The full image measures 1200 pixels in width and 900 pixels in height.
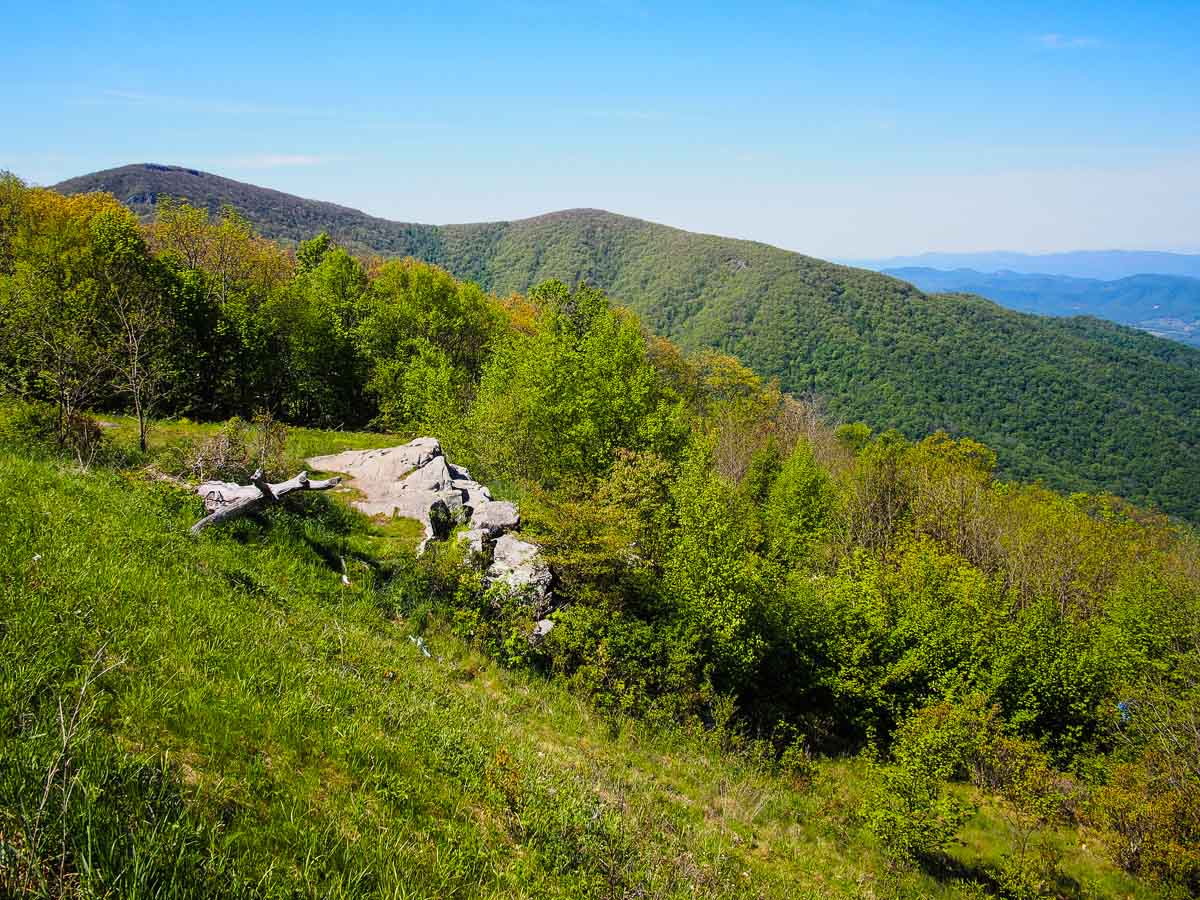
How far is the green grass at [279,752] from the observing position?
3496 mm

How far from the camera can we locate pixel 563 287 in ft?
160

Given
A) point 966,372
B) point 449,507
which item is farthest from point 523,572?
point 966,372

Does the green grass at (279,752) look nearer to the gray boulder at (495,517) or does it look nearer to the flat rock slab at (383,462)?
the gray boulder at (495,517)

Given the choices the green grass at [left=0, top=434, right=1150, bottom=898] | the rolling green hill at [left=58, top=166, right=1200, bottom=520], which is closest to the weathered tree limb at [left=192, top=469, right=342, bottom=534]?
the green grass at [left=0, top=434, right=1150, bottom=898]

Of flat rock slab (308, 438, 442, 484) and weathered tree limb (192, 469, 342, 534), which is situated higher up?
weathered tree limb (192, 469, 342, 534)

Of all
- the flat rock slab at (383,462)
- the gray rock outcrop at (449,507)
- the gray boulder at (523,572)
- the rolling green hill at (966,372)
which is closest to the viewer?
the gray boulder at (523,572)

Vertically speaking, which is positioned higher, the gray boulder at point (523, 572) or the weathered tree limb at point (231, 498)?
the weathered tree limb at point (231, 498)

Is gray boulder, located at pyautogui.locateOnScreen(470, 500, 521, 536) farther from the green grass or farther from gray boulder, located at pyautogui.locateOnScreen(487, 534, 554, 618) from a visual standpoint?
the green grass

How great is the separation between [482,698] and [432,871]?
6.19 metres

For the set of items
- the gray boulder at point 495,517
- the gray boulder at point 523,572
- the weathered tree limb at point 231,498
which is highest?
the weathered tree limb at point 231,498

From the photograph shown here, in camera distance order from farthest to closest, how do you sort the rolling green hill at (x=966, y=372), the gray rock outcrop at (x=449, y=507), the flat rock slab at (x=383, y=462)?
the rolling green hill at (x=966, y=372)
the flat rock slab at (x=383, y=462)
the gray rock outcrop at (x=449, y=507)

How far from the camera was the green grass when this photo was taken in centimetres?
350

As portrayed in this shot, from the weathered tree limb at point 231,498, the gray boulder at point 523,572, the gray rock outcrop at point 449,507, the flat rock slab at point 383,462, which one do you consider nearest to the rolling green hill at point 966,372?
the gray rock outcrop at point 449,507

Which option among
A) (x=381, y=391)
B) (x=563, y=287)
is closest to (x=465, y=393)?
(x=381, y=391)
